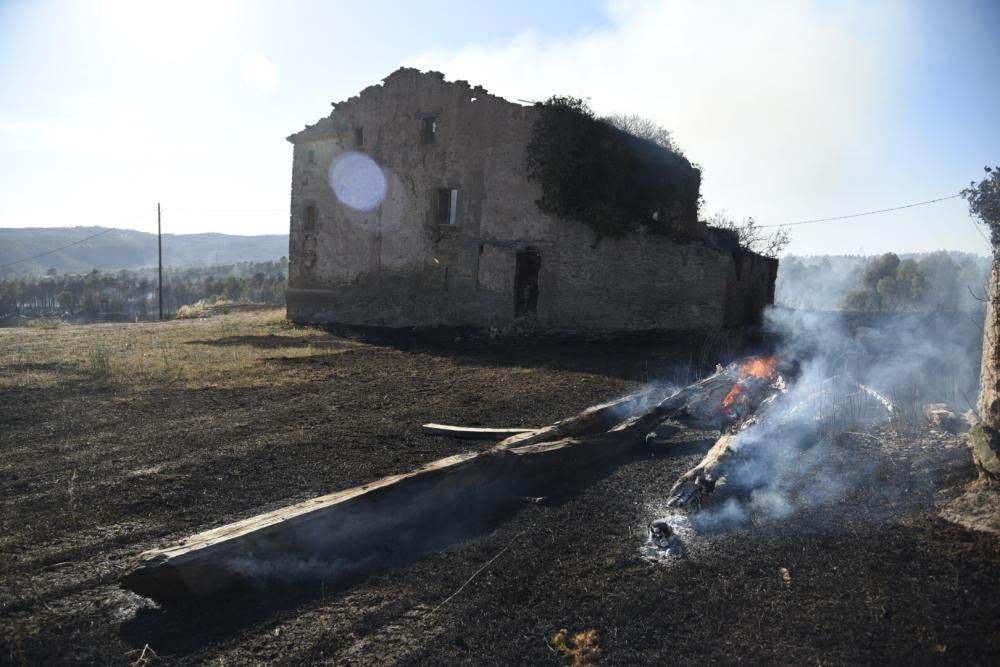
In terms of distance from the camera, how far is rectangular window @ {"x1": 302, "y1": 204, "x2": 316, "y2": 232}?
23.7m

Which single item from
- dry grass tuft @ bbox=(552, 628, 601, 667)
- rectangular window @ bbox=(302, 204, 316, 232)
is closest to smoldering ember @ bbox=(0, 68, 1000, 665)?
dry grass tuft @ bbox=(552, 628, 601, 667)

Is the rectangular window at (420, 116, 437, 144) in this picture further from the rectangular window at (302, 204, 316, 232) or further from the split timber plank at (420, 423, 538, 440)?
the split timber plank at (420, 423, 538, 440)

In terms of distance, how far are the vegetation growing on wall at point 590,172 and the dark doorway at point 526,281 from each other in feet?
6.09

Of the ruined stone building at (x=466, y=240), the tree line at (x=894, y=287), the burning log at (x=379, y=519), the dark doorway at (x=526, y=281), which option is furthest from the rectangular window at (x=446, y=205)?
the tree line at (x=894, y=287)

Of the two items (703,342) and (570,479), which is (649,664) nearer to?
(570,479)

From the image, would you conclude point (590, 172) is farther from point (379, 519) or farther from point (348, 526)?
point (348, 526)

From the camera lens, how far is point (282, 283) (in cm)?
6575

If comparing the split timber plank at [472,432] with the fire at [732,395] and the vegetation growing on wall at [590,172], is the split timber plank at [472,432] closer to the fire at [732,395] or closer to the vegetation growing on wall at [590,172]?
the fire at [732,395]

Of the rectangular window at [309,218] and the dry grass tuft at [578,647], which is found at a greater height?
the rectangular window at [309,218]

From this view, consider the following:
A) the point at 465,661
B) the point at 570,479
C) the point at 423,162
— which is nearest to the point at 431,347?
the point at 423,162

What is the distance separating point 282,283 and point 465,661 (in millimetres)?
67292

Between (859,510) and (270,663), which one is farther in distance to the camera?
(859,510)

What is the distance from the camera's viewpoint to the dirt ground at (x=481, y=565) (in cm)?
342

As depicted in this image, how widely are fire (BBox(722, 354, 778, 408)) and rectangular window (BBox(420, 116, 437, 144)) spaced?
47.1 ft
